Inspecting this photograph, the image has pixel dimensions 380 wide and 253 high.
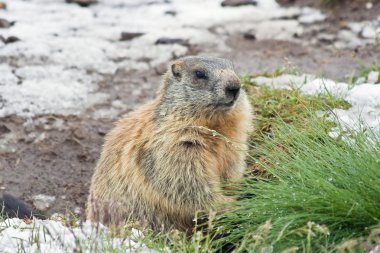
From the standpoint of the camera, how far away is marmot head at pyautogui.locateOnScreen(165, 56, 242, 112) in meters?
5.43

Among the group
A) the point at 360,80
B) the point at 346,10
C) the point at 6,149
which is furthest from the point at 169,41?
the point at 360,80

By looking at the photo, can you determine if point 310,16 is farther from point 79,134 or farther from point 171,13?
point 79,134

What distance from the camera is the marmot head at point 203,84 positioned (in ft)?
17.8

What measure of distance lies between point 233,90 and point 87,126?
283 centimetres

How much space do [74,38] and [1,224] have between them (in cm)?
498

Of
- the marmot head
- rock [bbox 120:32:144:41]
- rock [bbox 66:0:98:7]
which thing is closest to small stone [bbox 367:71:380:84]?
the marmot head

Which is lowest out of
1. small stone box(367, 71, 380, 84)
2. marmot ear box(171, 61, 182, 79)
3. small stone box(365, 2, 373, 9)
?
small stone box(367, 71, 380, 84)

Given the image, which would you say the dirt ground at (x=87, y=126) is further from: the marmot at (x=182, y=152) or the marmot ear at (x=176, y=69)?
the marmot ear at (x=176, y=69)

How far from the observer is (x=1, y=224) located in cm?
484

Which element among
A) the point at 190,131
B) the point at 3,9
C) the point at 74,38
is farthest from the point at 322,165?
the point at 3,9

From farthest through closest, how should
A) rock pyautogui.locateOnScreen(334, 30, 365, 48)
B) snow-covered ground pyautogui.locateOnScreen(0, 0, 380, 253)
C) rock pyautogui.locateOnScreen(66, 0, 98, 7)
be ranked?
rock pyautogui.locateOnScreen(66, 0, 98, 7)
rock pyautogui.locateOnScreen(334, 30, 365, 48)
snow-covered ground pyautogui.locateOnScreen(0, 0, 380, 253)

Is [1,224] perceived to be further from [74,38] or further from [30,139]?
[74,38]

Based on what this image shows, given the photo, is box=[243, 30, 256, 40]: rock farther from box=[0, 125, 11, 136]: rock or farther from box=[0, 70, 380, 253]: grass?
box=[0, 70, 380, 253]: grass

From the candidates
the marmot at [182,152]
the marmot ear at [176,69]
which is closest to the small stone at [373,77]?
the marmot at [182,152]
